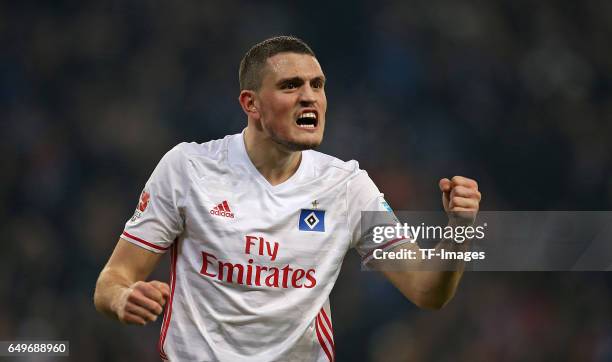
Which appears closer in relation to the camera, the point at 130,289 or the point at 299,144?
the point at 130,289

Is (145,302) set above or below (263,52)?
below

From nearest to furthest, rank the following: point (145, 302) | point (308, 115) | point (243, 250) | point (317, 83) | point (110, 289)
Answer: point (145, 302), point (110, 289), point (243, 250), point (308, 115), point (317, 83)

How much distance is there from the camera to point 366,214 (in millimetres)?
3627

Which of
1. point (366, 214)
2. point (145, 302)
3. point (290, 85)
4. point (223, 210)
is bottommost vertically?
point (145, 302)

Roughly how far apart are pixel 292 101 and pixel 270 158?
26 cm

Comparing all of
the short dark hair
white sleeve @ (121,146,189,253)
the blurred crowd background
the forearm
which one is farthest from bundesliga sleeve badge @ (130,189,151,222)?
the blurred crowd background

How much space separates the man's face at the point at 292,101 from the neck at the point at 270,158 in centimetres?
6

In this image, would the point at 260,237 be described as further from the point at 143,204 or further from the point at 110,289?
the point at 110,289

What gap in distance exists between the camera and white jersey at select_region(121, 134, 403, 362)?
3391mm

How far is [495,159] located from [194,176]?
12.4 feet

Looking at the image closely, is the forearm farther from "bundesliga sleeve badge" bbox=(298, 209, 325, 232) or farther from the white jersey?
"bundesliga sleeve badge" bbox=(298, 209, 325, 232)

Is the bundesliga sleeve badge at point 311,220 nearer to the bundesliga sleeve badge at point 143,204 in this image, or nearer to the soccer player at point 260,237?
the soccer player at point 260,237

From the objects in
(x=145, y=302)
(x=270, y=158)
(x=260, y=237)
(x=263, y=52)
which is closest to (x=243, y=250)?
(x=260, y=237)

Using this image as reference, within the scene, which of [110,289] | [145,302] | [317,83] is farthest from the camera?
[317,83]
